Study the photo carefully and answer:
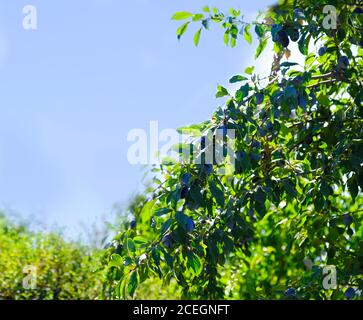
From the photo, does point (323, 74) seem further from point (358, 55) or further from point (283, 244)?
point (283, 244)

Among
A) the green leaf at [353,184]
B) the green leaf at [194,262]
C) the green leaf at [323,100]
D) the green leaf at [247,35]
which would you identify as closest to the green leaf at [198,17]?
the green leaf at [247,35]

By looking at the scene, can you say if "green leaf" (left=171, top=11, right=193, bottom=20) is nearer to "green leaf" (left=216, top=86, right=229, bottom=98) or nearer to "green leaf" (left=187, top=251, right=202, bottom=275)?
"green leaf" (left=216, top=86, right=229, bottom=98)

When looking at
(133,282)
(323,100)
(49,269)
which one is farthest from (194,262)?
(49,269)

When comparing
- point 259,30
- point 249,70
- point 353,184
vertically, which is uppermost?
point 259,30

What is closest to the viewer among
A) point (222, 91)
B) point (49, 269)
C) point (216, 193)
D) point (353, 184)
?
point (216, 193)

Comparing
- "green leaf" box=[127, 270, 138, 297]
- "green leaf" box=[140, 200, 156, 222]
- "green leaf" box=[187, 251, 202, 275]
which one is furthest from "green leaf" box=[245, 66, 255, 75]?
"green leaf" box=[127, 270, 138, 297]

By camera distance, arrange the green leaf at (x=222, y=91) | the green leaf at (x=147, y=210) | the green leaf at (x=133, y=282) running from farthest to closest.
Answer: the green leaf at (x=147, y=210) < the green leaf at (x=222, y=91) < the green leaf at (x=133, y=282)

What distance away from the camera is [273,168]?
327 cm

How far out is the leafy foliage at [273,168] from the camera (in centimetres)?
277

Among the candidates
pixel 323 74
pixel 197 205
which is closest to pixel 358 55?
pixel 323 74

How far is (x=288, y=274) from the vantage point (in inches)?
241

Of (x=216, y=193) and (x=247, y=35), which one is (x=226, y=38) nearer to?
(x=247, y=35)

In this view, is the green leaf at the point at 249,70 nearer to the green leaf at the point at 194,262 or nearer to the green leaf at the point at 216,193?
the green leaf at the point at 216,193
